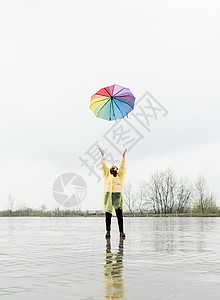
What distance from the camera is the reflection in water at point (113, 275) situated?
432 cm

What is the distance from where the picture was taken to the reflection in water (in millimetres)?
4316

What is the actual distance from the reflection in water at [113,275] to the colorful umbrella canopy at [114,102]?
5.67 meters

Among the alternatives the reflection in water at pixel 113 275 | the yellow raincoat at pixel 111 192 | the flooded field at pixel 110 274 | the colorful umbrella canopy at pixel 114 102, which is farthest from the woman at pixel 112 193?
the reflection in water at pixel 113 275

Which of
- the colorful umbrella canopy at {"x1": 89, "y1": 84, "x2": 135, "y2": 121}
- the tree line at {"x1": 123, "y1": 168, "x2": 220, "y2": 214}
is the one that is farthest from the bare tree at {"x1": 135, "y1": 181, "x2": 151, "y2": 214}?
the colorful umbrella canopy at {"x1": 89, "y1": 84, "x2": 135, "y2": 121}

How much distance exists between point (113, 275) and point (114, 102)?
8.11 m

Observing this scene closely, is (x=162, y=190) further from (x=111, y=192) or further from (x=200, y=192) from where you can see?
(x=111, y=192)

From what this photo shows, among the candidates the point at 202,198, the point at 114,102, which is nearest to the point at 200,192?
the point at 202,198

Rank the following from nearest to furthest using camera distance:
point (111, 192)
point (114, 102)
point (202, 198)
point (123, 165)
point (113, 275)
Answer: point (113, 275), point (111, 192), point (123, 165), point (114, 102), point (202, 198)

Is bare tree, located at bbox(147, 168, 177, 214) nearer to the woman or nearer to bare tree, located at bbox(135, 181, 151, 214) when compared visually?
bare tree, located at bbox(135, 181, 151, 214)

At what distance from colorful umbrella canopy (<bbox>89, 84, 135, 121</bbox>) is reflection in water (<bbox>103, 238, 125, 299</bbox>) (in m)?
5.67

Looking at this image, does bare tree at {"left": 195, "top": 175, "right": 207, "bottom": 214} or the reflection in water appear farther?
bare tree at {"left": 195, "top": 175, "right": 207, "bottom": 214}

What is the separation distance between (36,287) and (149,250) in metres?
4.41

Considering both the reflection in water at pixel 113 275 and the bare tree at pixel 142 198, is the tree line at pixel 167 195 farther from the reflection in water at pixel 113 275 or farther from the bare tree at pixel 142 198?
the reflection in water at pixel 113 275

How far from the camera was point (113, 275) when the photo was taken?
215 inches
